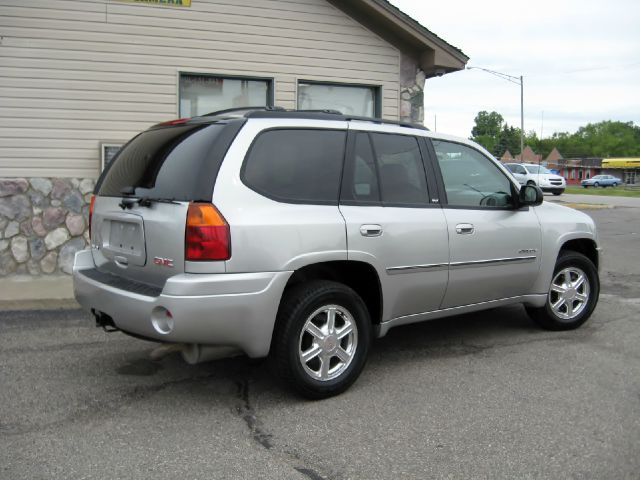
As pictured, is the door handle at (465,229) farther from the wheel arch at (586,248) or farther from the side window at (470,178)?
the wheel arch at (586,248)

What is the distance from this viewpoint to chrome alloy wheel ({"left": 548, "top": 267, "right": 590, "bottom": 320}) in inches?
239

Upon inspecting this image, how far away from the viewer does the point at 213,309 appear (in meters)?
3.80

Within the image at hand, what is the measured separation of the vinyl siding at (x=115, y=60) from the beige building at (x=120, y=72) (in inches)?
0.5

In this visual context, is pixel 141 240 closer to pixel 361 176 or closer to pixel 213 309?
pixel 213 309

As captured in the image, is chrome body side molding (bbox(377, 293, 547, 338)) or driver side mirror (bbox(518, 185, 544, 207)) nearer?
chrome body side molding (bbox(377, 293, 547, 338))

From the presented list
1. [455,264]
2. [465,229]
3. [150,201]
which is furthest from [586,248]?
[150,201]

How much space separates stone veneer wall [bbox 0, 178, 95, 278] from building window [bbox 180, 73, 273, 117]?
1705 millimetres

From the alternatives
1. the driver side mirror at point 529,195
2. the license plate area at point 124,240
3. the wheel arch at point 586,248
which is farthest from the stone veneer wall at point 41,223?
the wheel arch at point 586,248

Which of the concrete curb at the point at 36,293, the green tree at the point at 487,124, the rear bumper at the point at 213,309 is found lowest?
the concrete curb at the point at 36,293

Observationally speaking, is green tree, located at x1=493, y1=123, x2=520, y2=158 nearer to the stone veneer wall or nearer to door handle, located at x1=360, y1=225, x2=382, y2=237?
the stone veneer wall

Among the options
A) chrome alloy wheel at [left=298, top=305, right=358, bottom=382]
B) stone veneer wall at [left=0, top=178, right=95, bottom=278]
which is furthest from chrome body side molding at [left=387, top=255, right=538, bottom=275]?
stone veneer wall at [left=0, top=178, right=95, bottom=278]

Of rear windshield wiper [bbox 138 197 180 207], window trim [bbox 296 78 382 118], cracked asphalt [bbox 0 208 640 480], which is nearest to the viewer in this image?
cracked asphalt [bbox 0 208 640 480]

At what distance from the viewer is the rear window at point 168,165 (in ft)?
13.0

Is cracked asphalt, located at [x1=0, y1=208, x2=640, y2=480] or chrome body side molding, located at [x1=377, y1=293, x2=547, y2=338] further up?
chrome body side molding, located at [x1=377, y1=293, x2=547, y2=338]
